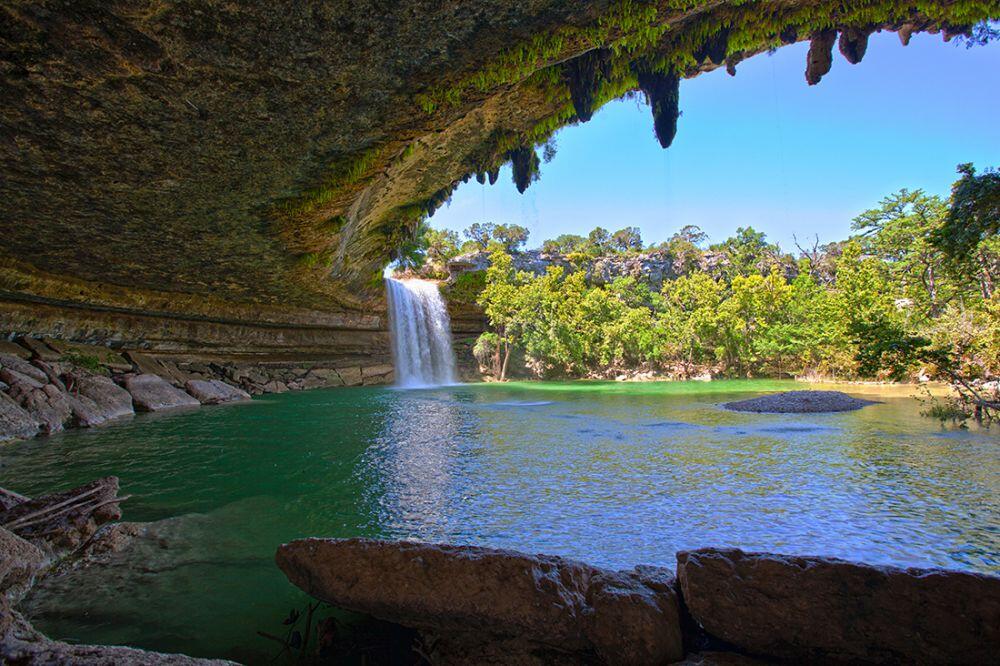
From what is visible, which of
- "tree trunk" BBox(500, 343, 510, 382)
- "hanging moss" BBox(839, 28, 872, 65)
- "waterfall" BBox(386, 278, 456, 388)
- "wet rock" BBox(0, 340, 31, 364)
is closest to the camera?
"hanging moss" BBox(839, 28, 872, 65)

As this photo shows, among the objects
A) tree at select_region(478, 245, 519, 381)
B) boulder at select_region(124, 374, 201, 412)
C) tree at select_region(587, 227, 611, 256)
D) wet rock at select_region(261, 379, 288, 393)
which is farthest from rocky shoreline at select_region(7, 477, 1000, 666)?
tree at select_region(587, 227, 611, 256)

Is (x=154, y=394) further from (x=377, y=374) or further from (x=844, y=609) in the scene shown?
(x=844, y=609)

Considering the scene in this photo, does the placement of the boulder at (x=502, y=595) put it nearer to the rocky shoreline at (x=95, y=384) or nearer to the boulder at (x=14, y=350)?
the rocky shoreline at (x=95, y=384)

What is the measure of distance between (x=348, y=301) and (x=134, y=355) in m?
7.39

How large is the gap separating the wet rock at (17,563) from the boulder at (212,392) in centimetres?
1373

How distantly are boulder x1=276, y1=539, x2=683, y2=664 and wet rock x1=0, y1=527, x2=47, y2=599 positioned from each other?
1.78m

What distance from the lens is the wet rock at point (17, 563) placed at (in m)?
2.85

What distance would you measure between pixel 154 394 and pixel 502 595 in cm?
1511

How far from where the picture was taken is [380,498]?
17.1 feet

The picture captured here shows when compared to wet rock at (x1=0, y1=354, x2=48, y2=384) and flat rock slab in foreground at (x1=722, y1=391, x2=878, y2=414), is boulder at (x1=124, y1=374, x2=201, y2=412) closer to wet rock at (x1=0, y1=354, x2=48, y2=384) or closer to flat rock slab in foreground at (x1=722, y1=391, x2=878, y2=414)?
wet rock at (x1=0, y1=354, x2=48, y2=384)

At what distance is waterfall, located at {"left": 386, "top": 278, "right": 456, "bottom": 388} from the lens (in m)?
25.1

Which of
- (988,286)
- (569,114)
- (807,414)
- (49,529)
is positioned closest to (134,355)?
(49,529)

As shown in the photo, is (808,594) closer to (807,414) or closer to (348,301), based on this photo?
(807,414)

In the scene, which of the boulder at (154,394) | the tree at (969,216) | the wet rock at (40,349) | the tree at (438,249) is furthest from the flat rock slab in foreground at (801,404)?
the tree at (438,249)
